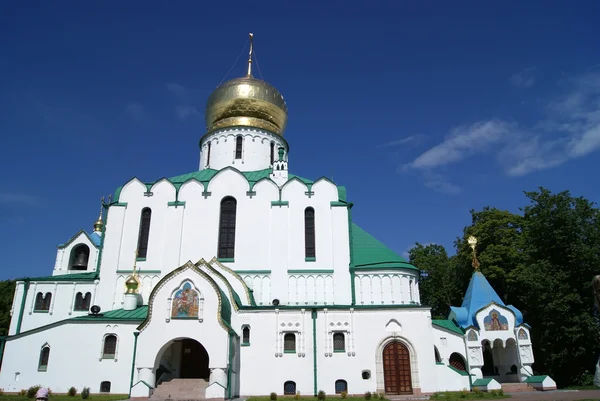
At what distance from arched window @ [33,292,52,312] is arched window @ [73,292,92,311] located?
1.35 meters

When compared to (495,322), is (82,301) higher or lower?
higher

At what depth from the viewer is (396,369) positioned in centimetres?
1808

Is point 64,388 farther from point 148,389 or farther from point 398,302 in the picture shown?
point 398,302

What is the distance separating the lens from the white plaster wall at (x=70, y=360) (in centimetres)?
1762

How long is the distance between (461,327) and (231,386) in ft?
40.2

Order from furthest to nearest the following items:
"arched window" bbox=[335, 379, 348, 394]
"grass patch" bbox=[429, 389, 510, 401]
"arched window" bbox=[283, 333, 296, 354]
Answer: "arched window" bbox=[283, 333, 296, 354] → "arched window" bbox=[335, 379, 348, 394] → "grass patch" bbox=[429, 389, 510, 401]

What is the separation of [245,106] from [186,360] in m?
16.4

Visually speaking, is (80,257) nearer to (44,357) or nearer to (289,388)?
(44,357)

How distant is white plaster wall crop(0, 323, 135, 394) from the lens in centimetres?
1762

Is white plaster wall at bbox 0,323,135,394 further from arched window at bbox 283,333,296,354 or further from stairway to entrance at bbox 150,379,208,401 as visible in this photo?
arched window at bbox 283,333,296,354

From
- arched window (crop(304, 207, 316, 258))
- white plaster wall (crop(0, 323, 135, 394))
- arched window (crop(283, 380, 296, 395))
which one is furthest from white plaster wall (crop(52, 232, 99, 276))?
arched window (crop(283, 380, 296, 395))

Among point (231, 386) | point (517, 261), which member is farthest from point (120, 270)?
point (517, 261)

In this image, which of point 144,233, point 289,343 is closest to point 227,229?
point 144,233

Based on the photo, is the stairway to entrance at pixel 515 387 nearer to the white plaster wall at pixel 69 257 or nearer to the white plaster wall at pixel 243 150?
the white plaster wall at pixel 243 150
